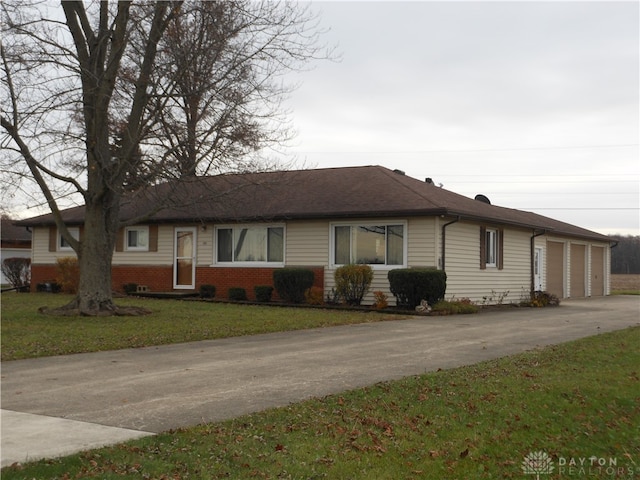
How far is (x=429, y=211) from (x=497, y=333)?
658cm

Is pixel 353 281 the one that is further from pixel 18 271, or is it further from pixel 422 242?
pixel 18 271

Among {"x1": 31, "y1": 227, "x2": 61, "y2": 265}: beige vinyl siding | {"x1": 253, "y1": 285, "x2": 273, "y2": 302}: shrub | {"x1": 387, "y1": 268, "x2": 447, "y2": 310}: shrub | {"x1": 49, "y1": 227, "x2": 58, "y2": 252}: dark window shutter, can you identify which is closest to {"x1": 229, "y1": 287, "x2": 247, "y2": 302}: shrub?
{"x1": 253, "y1": 285, "x2": 273, "y2": 302}: shrub

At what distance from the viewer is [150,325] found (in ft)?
51.1

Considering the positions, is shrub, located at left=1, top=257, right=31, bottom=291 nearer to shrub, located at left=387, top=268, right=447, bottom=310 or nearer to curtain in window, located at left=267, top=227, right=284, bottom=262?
curtain in window, located at left=267, top=227, right=284, bottom=262

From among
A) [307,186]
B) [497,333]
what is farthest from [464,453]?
[307,186]

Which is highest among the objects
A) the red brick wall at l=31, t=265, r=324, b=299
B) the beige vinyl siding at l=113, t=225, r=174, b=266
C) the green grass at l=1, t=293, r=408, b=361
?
the beige vinyl siding at l=113, t=225, r=174, b=266

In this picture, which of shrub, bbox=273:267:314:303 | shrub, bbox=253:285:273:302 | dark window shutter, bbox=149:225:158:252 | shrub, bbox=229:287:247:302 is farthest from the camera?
dark window shutter, bbox=149:225:158:252

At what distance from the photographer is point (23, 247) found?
1770 inches

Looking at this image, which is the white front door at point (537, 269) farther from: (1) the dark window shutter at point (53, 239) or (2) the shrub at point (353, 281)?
(1) the dark window shutter at point (53, 239)

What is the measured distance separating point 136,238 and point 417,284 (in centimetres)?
1245

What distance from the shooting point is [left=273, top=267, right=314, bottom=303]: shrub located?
2322 cm

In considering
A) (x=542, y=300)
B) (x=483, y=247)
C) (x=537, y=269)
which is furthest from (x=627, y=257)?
(x=483, y=247)

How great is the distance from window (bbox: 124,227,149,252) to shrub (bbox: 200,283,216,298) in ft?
11.6

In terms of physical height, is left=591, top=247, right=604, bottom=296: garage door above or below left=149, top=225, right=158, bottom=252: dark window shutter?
below
